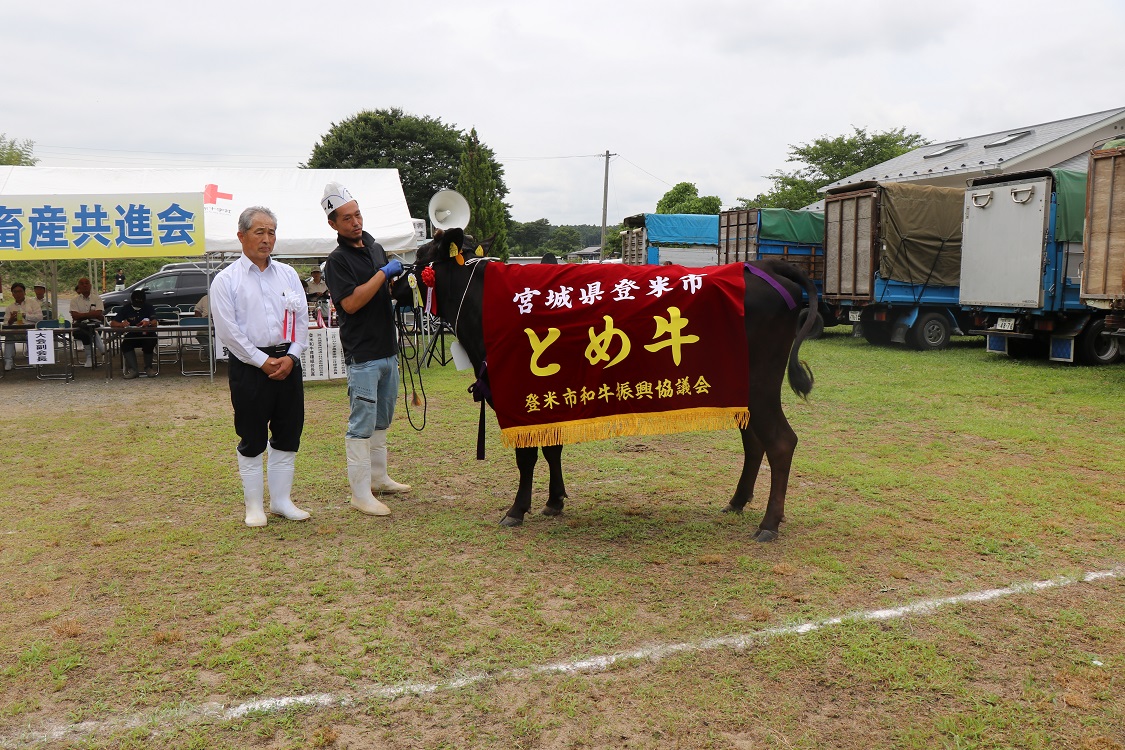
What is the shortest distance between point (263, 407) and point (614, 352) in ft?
6.79

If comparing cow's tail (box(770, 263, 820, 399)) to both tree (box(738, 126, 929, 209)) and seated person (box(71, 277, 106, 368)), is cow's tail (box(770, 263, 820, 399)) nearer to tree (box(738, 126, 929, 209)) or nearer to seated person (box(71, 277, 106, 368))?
seated person (box(71, 277, 106, 368))

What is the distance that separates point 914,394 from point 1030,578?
584 centimetres

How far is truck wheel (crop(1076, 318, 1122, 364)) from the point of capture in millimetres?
11656

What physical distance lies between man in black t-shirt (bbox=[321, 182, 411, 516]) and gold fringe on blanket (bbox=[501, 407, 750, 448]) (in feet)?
3.29

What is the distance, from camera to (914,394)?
30.9 feet

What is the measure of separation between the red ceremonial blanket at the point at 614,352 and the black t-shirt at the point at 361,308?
0.78 meters

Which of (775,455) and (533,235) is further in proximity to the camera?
(533,235)

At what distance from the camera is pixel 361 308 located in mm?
4926

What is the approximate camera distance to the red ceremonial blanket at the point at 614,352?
4.54 m

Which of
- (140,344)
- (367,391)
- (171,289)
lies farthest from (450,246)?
(171,289)

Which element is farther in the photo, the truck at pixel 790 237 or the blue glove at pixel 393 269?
the truck at pixel 790 237

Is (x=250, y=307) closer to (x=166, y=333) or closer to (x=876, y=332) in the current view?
(x=166, y=333)

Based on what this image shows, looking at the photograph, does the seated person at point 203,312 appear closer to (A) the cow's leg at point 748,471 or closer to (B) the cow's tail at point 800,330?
(A) the cow's leg at point 748,471

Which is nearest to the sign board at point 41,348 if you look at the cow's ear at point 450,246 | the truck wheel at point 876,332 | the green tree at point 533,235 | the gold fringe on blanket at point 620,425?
the cow's ear at point 450,246
